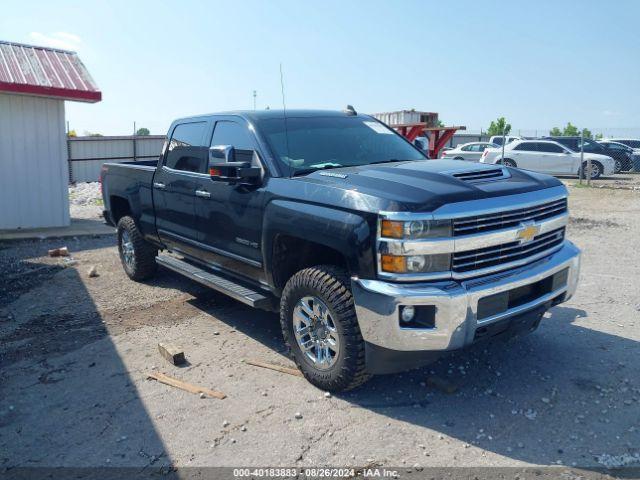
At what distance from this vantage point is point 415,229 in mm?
3506

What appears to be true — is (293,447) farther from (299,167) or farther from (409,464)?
(299,167)

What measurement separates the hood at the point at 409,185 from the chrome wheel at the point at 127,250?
3670 millimetres

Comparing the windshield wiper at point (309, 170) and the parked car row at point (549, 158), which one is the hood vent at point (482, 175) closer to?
the windshield wiper at point (309, 170)

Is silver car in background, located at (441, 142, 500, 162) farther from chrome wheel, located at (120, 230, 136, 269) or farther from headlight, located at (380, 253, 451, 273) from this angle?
headlight, located at (380, 253, 451, 273)

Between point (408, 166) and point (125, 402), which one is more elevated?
point (408, 166)

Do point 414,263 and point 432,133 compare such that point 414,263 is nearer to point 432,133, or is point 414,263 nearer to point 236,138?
point 236,138

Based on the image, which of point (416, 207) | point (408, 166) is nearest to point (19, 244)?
point (408, 166)

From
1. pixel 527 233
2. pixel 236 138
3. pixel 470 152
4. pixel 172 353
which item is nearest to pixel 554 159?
pixel 470 152

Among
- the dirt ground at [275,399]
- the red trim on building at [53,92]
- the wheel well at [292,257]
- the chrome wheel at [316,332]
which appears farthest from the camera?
the red trim on building at [53,92]

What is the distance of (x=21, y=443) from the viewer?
3.62m

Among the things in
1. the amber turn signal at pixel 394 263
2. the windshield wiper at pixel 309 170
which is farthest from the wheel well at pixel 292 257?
the amber turn signal at pixel 394 263

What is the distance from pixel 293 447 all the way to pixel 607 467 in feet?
5.89

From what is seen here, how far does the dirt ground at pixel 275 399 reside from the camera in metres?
3.44

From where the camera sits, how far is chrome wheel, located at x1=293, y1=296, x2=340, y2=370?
13.2 ft
